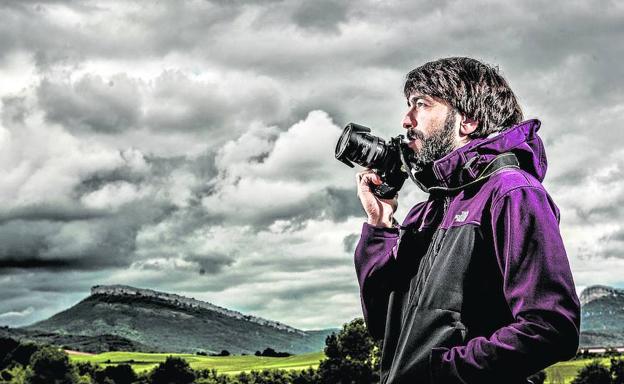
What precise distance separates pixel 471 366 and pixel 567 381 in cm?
14242

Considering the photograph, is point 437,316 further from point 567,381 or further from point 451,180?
point 567,381

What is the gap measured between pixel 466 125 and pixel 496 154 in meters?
0.36

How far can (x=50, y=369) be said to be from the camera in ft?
470

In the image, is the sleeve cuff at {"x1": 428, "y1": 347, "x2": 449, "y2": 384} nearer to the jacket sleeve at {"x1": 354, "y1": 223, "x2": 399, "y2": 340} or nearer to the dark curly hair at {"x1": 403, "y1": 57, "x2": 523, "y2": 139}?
the jacket sleeve at {"x1": 354, "y1": 223, "x2": 399, "y2": 340}

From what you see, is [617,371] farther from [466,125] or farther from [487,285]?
[487,285]

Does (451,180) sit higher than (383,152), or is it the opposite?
(383,152)

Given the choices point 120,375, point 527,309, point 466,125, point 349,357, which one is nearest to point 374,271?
point 466,125

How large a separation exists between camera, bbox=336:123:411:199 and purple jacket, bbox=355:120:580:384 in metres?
0.33

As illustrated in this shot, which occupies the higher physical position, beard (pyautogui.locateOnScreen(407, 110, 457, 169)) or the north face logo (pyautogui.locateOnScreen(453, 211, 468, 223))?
beard (pyautogui.locateOnScreen(407, 110, 457, 169))

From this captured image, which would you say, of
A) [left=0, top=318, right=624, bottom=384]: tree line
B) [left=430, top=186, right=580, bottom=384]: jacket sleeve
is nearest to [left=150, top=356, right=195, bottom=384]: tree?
[left=0, top=318, right=624, bottom=384]: tree line

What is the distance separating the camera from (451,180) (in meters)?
3.89

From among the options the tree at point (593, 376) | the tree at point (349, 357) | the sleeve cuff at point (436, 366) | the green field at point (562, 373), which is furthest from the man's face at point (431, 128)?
the green field at point (562, 373)

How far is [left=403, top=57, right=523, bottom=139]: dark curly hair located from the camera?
4.02m

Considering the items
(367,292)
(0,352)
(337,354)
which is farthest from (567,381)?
(367,292)
